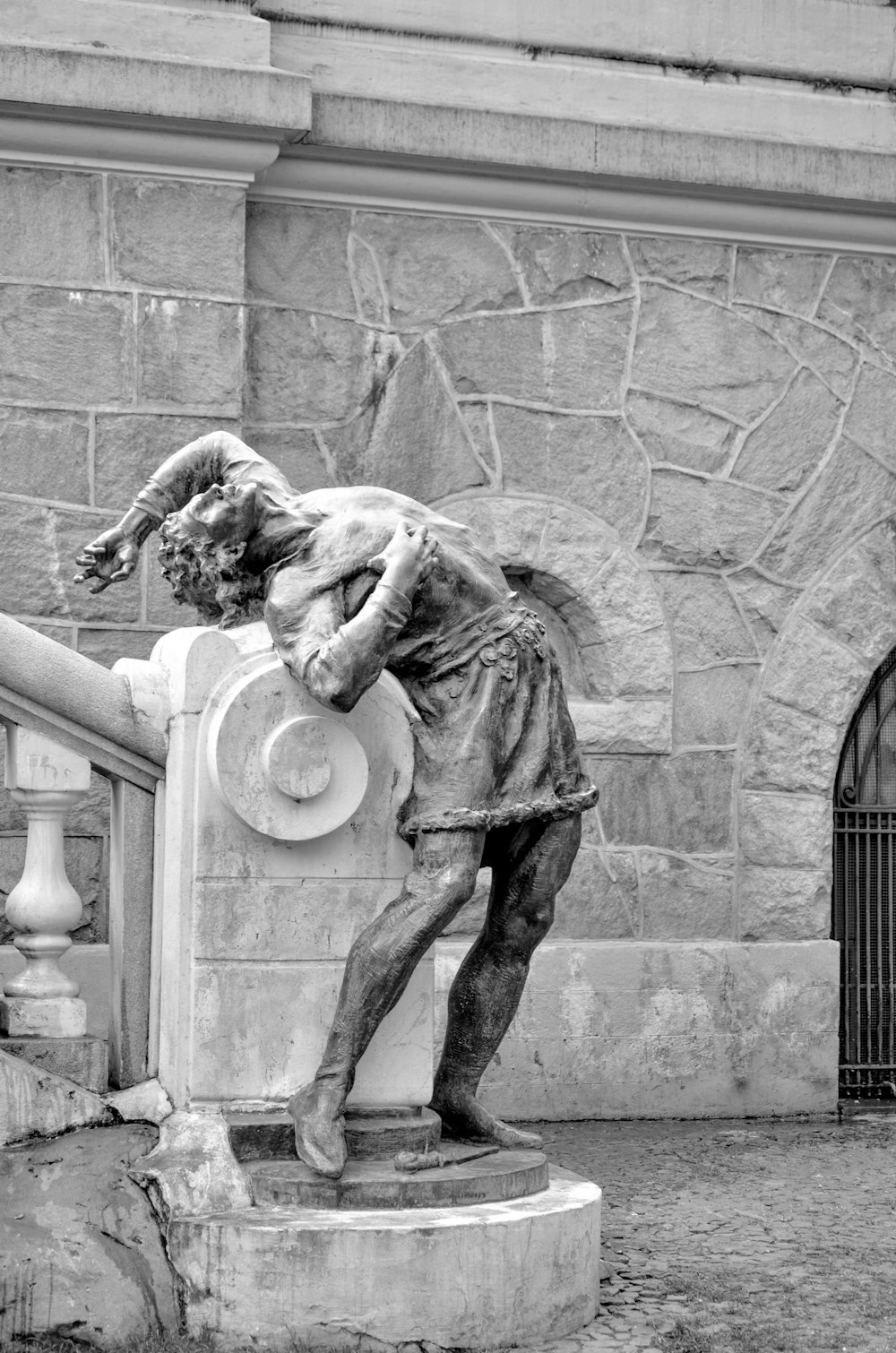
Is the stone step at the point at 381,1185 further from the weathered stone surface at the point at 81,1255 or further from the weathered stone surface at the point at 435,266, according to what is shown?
the weathered stone surface at the point at 435,266

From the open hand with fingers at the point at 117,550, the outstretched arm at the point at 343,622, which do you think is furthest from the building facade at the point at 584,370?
the outstretched arm at the point at 343,622

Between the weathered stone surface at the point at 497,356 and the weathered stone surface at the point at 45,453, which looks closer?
the weathered stone surface at the point at 45,453

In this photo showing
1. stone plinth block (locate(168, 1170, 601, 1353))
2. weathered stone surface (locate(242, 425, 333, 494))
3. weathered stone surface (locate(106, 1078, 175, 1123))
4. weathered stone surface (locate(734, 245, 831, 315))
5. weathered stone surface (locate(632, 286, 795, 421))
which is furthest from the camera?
weathered stone surface (locate(734, 245, 831, 315))

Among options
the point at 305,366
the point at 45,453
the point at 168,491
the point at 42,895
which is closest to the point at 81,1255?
the point at 42,895

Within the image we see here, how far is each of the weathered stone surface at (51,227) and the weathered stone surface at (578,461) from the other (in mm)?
1690

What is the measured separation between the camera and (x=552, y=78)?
733 cm

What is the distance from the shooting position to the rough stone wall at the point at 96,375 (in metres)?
6.56

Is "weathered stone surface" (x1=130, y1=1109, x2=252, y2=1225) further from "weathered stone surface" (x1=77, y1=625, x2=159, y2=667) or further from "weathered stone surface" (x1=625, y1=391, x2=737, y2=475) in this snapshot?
"weathered stone surface" (x1=625, y1=391, x2=737, y2=475)

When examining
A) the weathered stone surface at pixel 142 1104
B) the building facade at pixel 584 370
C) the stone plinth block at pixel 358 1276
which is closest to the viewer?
the stone plinth block at pixel 358 1276

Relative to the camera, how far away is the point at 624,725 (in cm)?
723

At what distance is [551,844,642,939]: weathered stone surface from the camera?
7168 millimetres

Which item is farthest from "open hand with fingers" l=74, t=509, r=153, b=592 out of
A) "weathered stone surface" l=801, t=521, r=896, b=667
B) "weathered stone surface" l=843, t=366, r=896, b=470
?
"weathered stone surface" l=843, t=366, r=896, b=470

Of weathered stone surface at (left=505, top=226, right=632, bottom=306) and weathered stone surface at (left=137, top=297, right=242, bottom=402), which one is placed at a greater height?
weathered stone surface at (left=505, top=226, right=632, bottom=306)

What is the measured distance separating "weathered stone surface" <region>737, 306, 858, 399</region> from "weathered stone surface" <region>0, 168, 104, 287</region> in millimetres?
2706
